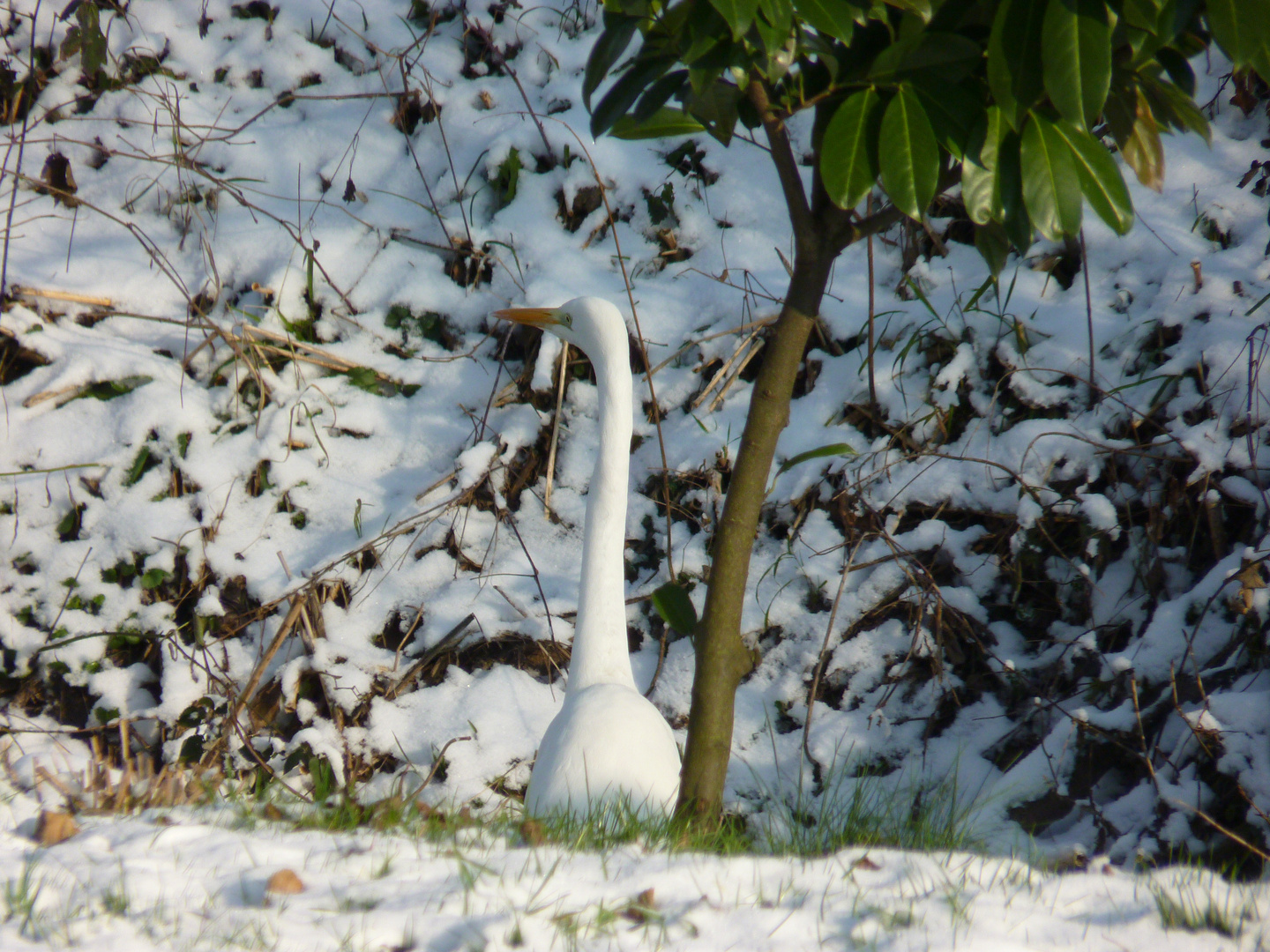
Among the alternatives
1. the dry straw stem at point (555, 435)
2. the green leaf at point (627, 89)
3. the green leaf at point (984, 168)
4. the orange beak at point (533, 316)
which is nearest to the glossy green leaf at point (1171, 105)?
the green leaf at point (984, 168)

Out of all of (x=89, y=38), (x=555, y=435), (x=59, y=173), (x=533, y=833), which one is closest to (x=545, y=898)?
(x=533, y=833)

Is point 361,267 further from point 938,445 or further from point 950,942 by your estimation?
point 950,942

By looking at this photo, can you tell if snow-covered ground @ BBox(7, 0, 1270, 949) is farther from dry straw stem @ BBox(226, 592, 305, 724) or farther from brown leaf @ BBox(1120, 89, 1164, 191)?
brown leaf @ BBox(1120, 89, 1164, 191)

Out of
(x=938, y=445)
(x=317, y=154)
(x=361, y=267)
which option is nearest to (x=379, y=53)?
(x=317, y=154)

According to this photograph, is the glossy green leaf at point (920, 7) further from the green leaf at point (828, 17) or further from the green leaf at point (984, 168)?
the green leaf at point (984, 168)

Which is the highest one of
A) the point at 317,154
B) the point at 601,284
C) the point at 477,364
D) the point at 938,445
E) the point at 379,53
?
the point at 379,53

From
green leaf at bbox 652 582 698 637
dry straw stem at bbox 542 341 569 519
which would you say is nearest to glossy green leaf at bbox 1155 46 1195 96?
green leaf at bbox 652 582 698 637

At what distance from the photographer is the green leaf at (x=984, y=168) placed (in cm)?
143

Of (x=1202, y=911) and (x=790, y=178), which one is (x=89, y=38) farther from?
(x=1202, y=911)

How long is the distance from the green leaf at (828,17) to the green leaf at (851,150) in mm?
177

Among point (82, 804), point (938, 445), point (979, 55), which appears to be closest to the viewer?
point (979, 55)

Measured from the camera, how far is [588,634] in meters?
2.37

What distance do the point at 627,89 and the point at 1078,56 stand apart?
719mm

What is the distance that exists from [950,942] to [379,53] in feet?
16.1
